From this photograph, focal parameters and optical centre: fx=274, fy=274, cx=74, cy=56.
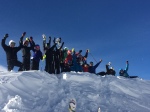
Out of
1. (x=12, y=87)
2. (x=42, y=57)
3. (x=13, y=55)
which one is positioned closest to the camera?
(x=12, y=87)

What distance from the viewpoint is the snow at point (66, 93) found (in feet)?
28.9

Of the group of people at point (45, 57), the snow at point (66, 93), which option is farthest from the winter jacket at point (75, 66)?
the snow at point (66, 93)

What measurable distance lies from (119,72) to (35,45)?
711 centimetres

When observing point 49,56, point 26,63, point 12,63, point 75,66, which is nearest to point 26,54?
point 26,63

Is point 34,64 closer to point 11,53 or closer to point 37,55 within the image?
point 37,55

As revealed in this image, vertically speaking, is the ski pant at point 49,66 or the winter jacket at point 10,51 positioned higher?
the winter jacket at point 10,51

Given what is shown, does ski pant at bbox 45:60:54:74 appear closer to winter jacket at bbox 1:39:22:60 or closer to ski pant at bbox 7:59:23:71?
ski pant at bbox 7:59:23:71

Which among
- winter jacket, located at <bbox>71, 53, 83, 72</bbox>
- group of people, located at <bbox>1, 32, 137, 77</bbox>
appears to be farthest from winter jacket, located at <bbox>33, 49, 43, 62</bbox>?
winter jacket, located at <bbox>71, 53, 83, 72</bbox>

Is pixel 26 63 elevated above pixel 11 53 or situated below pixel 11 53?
below

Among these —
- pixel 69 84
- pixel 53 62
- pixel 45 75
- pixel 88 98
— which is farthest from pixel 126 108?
pixel 53 62

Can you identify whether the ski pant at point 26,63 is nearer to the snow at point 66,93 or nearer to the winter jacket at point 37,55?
the winter jacket at point 37,55

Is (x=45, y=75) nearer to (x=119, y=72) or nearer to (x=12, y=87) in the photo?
(x=12, y=87)

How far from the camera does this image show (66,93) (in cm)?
1038

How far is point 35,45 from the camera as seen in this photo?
46.0ft
